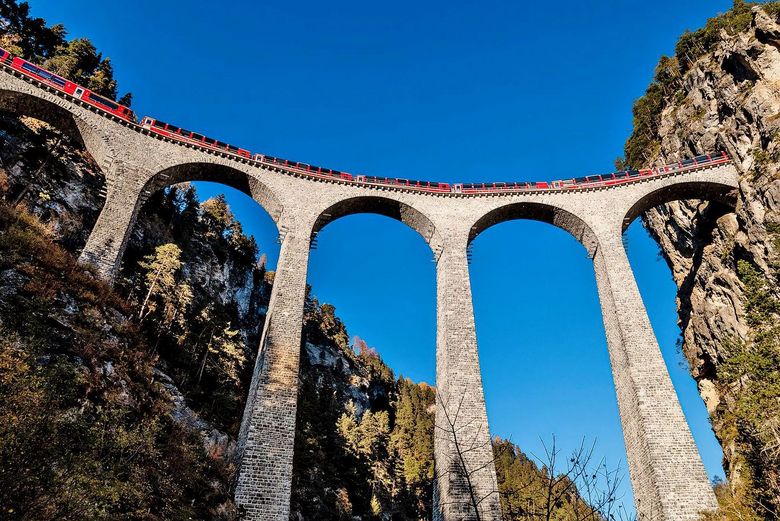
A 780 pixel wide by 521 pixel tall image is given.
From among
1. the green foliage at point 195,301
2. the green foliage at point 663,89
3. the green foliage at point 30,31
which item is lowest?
the green foliage at point 195,301

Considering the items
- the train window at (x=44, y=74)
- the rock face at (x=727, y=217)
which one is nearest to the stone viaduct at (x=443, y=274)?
the train window at (x=44, y=74)

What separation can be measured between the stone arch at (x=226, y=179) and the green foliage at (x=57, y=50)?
16.3 meters

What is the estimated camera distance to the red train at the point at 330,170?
75.0ft

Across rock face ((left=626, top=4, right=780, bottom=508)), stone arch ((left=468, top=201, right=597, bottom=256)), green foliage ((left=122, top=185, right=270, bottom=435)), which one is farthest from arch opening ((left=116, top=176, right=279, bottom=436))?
rock face ((left=626, top=4, right=780, bottom=508))

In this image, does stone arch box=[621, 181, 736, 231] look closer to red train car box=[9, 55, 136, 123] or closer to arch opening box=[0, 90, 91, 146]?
red train car box=[9, 55, 136, 123]

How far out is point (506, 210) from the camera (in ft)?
89.6

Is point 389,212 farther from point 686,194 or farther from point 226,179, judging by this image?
point 686,194

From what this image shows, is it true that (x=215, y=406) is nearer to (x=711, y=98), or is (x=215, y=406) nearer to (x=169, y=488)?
(x=169, y=488)

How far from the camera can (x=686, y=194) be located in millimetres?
27016

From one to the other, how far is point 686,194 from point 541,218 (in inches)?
299

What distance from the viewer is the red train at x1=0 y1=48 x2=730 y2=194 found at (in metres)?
22.9

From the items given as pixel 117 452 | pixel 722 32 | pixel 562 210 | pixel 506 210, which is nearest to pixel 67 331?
pixel 117 452

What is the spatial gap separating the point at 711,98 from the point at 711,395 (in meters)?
16.7

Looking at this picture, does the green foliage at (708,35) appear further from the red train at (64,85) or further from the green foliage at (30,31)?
the green foliage at (30,31)
